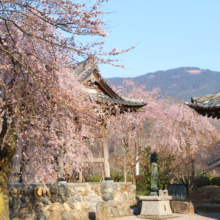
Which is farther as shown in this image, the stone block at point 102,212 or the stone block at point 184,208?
the stone block at point 184,208

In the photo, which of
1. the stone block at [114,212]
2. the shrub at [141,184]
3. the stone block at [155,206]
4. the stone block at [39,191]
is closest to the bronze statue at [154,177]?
the stone block at [155,206]

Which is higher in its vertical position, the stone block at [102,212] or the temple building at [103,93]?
the temple building at [103,93]

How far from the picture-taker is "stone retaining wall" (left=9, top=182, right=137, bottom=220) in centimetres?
1295

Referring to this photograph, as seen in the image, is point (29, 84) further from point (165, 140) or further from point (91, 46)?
point (165, 140)

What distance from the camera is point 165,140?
26.2m

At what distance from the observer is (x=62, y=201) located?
13289 millimetres

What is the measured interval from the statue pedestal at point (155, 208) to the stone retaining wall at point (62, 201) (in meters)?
1.27

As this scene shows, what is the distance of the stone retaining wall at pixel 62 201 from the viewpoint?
42.5 feet

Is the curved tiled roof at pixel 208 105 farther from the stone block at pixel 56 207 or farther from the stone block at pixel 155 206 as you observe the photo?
the stone block at pixel 56 207

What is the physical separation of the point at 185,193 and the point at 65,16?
16.9 meters

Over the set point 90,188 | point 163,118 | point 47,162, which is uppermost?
point 163,118

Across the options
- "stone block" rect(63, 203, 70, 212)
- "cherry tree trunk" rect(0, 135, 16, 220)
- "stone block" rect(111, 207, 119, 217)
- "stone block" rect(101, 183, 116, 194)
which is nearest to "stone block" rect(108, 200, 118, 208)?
"stone block" rect(111, 207, 119, 217)

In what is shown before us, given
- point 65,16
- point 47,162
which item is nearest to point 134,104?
point 47,162

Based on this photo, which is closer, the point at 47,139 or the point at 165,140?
the point at 47,139
